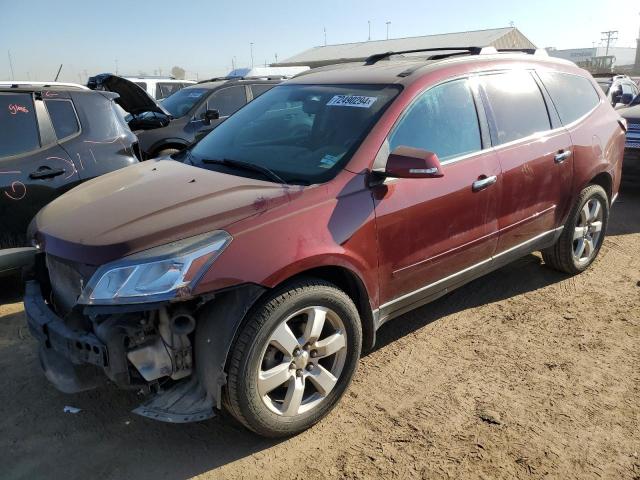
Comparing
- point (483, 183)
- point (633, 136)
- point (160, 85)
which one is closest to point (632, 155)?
point (633, 136)

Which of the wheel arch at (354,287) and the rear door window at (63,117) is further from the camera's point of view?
the rear door window at (63,117)

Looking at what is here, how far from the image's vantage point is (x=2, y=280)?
4.66 metres

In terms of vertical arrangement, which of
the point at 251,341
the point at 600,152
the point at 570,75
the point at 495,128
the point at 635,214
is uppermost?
the point at 570,75

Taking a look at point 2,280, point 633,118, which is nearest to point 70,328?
point 2,280

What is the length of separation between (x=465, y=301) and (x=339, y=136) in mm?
1907

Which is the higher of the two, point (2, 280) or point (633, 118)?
point (633, 118)

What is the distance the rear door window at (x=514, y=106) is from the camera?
12.0 ft

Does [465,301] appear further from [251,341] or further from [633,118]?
[633,118]

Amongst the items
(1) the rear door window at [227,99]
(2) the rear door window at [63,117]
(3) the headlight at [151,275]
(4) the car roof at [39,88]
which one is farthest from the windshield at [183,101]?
(3) the headlight at [151,275]

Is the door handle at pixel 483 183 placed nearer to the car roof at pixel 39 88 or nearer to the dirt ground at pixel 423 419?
the dirt ground at pixel 423 419

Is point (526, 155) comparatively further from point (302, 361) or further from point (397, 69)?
point (302, 361)

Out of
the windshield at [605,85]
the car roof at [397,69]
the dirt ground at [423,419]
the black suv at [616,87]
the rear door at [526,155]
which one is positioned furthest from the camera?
the windshield at [605,85]

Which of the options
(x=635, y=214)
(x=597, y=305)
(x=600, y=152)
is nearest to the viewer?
(x=597, y=305)

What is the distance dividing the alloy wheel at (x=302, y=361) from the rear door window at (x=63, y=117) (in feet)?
10.2
